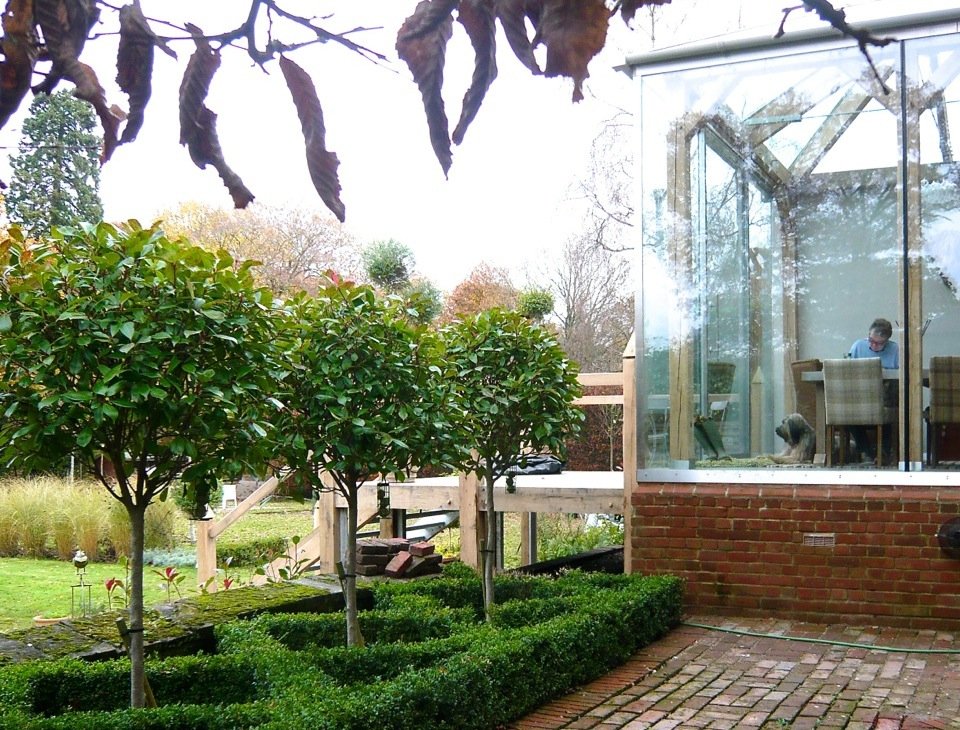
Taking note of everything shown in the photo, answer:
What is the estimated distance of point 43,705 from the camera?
4.12m

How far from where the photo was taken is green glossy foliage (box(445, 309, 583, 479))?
5969mm

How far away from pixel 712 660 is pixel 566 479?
10.9 feet

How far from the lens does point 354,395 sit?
499cm

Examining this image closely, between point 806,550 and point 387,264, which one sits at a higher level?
point 387,264

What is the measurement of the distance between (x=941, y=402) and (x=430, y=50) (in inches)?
247

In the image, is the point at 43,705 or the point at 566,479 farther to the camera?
the point at 566,479

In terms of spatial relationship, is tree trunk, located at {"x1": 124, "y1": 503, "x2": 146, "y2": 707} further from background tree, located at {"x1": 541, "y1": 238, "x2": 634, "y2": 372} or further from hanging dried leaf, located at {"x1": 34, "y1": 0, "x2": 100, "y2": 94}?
background tree, located at {"x1": 541, "y1": 238, "x2": 634, "y2": 372}

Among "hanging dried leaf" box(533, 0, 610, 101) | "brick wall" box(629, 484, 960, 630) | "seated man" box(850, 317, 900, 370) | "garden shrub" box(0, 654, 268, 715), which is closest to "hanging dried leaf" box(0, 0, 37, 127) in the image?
"hanging dried leaf" box(533, 0, 610, 101)

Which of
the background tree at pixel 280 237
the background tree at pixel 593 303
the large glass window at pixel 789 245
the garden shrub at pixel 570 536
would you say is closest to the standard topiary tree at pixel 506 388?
the large glass window at pixel 789 245

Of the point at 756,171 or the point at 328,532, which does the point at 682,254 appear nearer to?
the point at 756,171

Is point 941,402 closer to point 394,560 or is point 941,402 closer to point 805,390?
point 805,390

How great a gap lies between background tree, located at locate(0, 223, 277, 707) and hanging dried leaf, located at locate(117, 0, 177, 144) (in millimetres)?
2627

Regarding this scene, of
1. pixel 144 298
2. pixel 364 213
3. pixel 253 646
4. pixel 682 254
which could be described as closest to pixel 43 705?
pixel 253 646

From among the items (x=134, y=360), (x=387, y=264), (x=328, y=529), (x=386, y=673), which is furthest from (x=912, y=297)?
(x=387, y=264)
